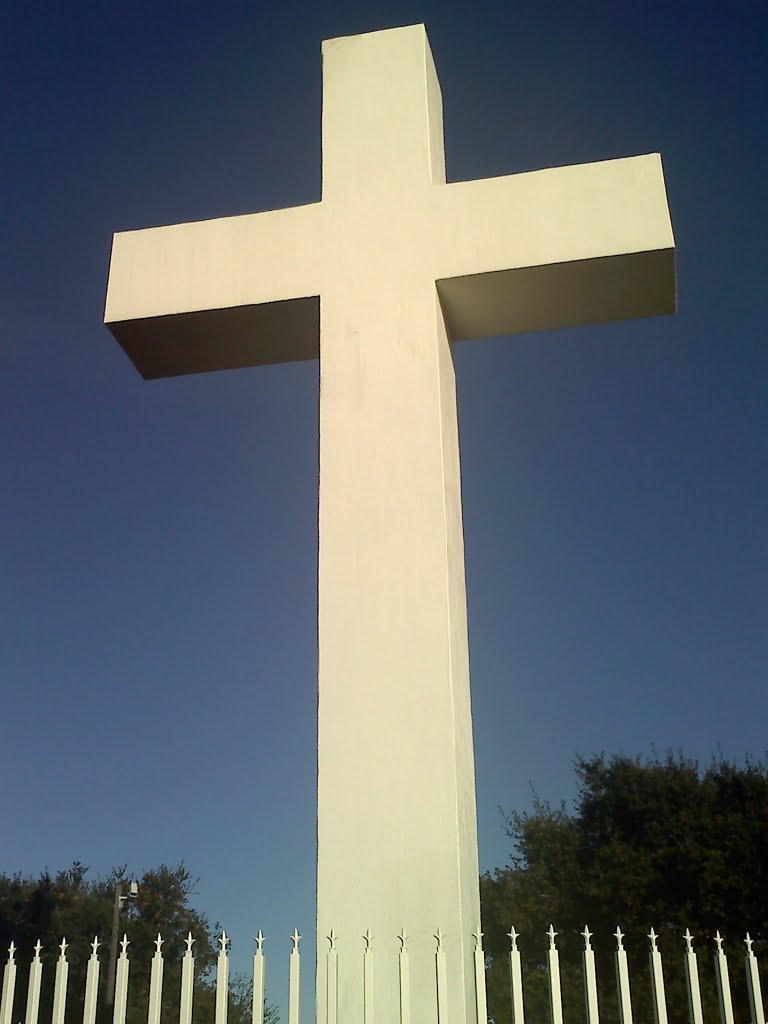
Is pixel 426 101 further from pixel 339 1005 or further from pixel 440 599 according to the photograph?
pixel 339 1005

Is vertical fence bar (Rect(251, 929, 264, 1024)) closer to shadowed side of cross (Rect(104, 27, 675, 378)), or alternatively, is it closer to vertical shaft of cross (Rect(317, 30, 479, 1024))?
vertical shaft of cross (Rect(317, 30, 479, 1024))

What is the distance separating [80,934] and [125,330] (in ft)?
57.1

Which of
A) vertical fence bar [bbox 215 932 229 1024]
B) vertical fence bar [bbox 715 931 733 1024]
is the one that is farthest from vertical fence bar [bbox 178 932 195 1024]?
vertical fence bar [bbox 715 931 733 1024]

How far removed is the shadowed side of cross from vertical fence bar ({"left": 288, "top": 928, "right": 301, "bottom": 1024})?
331cm

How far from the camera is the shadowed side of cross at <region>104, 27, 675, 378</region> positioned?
5957 mm

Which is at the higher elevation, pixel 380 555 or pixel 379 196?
pixel 379 196

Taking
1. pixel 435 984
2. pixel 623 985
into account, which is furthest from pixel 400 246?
pixel 623 985

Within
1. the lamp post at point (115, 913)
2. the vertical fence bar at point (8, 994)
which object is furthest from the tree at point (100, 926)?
the vertical fence bar at point (8, 994)

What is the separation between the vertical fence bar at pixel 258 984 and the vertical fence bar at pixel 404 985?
0.53 metres

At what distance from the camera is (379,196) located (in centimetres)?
625

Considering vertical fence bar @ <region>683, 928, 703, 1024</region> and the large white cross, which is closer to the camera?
vertical fence bar @ <region>683, 928, 703, 1024</region>

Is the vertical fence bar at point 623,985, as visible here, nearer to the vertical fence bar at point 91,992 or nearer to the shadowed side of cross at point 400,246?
the vertical fence bar at point 91,992

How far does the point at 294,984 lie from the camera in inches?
171

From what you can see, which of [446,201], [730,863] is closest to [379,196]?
[446,201]
